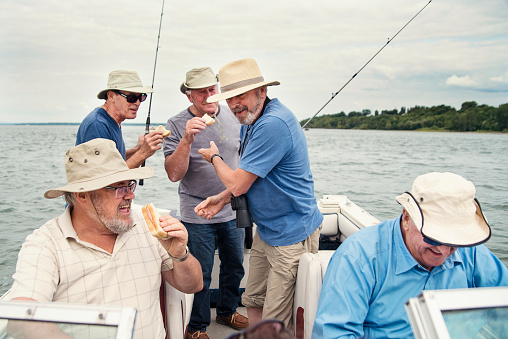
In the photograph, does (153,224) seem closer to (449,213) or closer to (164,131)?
(449,213)

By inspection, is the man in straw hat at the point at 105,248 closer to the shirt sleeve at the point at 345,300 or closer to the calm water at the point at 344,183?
the shirt sleeve at the point at 345,300

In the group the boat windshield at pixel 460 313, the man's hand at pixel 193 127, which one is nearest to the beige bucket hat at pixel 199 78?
the man's hand at pixel 193 127

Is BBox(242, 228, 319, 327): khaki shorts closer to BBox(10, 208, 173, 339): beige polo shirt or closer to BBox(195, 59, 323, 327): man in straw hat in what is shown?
BBox(195, 59, 323, 327): man in straw hat

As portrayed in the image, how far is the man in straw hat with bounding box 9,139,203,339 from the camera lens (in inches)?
62.1

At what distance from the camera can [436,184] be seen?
4.58 feet

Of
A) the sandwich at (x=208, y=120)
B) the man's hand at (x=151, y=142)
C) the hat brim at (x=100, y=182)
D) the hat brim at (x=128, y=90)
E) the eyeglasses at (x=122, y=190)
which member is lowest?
the eyeglasses at (x=122, y=190)

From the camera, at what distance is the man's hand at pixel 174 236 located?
5.20 feet

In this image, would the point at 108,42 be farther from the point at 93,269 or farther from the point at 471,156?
the point at 471,156

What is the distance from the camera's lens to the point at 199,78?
107 inches

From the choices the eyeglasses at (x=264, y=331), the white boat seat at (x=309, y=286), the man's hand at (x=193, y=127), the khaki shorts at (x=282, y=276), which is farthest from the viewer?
the man's hand at (x=193, y=127)

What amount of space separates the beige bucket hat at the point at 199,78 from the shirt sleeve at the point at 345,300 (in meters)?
1.60

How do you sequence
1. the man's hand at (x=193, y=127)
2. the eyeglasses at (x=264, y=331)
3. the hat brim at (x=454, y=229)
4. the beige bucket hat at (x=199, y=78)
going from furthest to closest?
the beige bucket hat at (x=199, y=78) → the man's hand at (x=193, y=127) → the hat brim at (x=454, y=229) → the eyeglasses at (x=264, y=331)

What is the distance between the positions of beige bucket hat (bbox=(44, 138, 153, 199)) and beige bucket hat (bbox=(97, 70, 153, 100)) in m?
0.96

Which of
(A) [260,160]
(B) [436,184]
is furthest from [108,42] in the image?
(B) [436,184]
